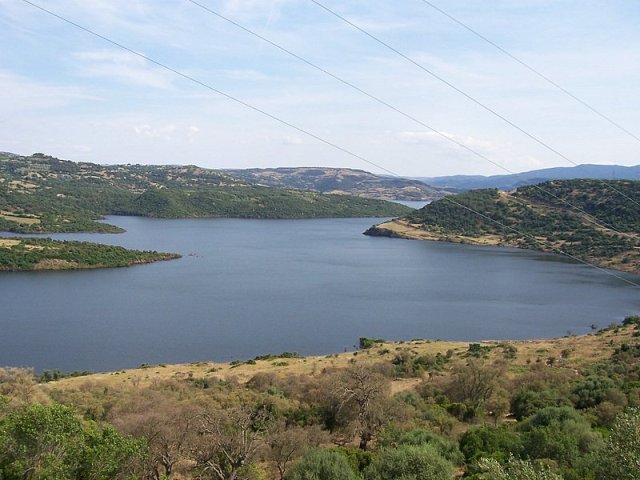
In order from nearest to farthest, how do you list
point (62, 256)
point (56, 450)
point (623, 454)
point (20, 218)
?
point (623, 454) < point (56, 450) < point (62, 256) < point (20, 218)

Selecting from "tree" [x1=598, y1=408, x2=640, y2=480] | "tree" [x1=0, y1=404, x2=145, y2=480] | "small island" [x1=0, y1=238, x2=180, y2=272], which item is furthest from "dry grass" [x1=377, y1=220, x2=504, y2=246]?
"tree" [x1=0, y1=404, x2=145, y2=480]

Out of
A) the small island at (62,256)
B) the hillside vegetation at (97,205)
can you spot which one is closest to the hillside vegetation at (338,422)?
the small island at (62,256)

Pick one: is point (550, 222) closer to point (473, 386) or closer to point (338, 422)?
point (473, 386)

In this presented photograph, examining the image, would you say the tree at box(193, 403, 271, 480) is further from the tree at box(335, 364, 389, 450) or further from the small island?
the small island

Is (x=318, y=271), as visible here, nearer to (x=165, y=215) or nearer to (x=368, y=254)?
(x=368, y=254)

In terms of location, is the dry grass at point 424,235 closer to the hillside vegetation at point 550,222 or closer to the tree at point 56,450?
the hillside vegetation at point 550,222

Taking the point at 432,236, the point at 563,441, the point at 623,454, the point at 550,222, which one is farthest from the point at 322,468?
the point at 432,236

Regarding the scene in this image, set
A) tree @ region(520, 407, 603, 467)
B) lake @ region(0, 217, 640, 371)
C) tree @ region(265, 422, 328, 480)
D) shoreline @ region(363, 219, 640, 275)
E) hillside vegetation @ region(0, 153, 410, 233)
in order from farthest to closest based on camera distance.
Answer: hillside vegetation @ region(0, 153, 410, 233), shoreline @ region(363, 219, 640, 275), lake @ region(0, 217, 640, 371), tree @ region(265, 422, 328, 480), tree @ region(520, 407, 603, 467)
